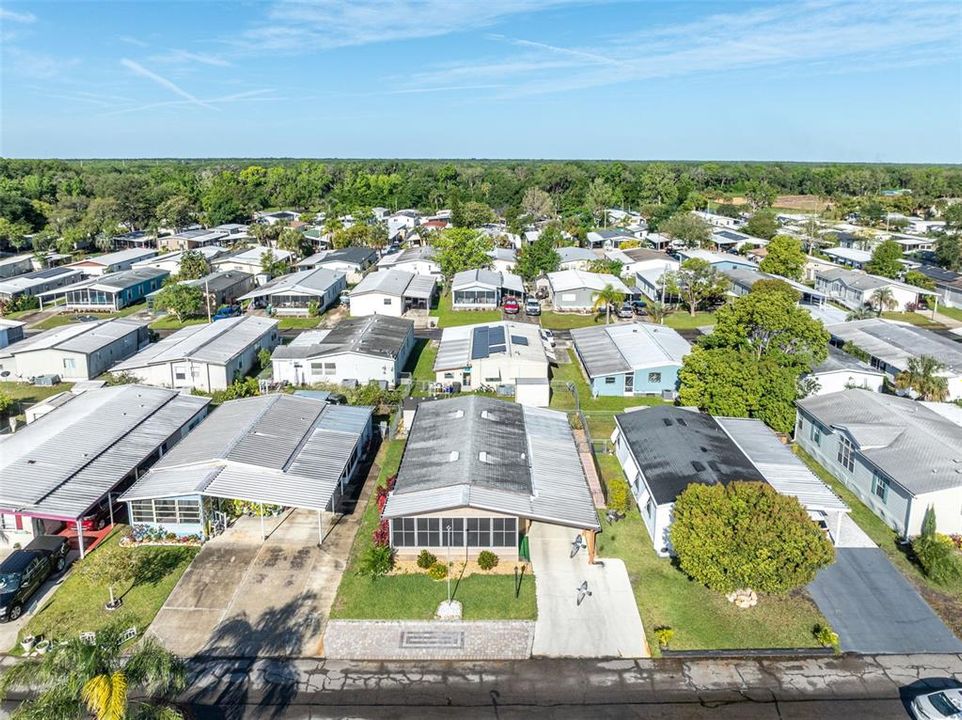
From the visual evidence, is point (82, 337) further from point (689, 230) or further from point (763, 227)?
point (763, 227)

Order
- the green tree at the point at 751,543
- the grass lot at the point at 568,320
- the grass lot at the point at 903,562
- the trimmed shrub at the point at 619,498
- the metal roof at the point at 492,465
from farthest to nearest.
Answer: the grass lot at the point at 568,320 < the trimmed shrub at the point at 619,498 < the metal roof at the point at 492,465 < the grass lot at the point at 903,562 < the green tree at the point at 751,543

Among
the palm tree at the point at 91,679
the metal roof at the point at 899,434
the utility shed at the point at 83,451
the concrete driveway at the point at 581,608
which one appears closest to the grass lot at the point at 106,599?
the utility shed at the point at 83,451

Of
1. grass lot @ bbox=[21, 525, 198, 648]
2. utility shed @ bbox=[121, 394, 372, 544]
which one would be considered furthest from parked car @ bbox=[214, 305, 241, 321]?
grass lot @ bbox=[21, 525, 198, 648]

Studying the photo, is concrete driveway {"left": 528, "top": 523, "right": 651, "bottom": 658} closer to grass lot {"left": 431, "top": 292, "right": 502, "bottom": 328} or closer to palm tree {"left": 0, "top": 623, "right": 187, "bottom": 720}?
palm tree {"left": 0, "top": 623, "right": 187, "bottom": 720}

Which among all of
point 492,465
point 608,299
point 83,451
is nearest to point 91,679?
point 492,465

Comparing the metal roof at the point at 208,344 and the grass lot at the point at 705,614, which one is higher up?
the metal roof at the point at 208,344

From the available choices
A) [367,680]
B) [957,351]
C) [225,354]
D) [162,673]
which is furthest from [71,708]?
[957,351]

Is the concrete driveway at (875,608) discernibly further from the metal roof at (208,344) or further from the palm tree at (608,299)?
the palm tree at (608,299)
